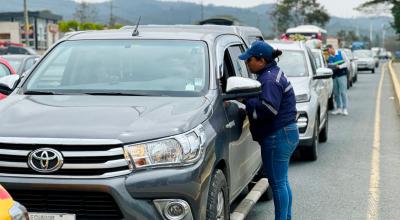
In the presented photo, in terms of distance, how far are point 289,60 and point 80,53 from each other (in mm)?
6732

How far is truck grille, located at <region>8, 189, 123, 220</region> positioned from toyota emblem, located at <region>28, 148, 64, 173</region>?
15cm

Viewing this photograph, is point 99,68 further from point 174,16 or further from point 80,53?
point 174,16

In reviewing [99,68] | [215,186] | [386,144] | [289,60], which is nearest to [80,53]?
[99,68]

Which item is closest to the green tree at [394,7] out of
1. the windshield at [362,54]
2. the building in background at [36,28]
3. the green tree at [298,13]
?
the green tree at [298,13]

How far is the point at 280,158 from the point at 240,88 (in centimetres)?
83

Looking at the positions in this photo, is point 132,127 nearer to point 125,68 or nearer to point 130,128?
point 130,128

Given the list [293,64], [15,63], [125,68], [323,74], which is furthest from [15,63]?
[125,68]

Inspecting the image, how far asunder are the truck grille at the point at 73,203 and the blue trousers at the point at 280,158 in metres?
1.92

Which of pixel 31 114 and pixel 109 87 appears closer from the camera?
pixel 31 114

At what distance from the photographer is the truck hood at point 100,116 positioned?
4.29 metres

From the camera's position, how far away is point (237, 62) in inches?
252

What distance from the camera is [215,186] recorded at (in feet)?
15.5

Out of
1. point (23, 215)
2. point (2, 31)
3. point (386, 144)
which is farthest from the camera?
point (2, 31)

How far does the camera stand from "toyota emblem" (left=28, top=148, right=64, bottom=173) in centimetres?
418
